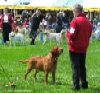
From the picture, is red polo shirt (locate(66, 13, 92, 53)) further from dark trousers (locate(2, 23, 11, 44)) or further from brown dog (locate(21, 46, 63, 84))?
dark trousers (locate(2, 23, 11, 44))

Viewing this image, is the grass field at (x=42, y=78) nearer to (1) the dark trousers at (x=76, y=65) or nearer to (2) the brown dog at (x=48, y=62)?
(1) the dark trousers at (x=76, y=65)

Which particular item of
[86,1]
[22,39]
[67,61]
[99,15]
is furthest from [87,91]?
[99,15]

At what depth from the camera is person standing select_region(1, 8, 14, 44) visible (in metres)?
26.8

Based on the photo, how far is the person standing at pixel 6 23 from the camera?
26.8m

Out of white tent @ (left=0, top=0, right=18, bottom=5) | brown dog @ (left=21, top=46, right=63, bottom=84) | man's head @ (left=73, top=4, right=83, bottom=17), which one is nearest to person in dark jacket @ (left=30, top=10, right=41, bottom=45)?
brown dog @ (left=21, top=46, right=63, bottom=84)

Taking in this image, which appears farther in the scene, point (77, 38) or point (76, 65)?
point (76, 65)

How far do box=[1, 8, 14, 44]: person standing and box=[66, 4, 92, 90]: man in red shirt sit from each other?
16.0m

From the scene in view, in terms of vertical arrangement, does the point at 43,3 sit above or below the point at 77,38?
below

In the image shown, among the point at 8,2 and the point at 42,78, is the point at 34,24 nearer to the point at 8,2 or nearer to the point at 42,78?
the point at 42,78

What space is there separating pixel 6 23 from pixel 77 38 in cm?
1642

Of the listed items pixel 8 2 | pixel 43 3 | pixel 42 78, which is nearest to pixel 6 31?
pixel 43 3

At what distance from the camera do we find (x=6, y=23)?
2700 cm

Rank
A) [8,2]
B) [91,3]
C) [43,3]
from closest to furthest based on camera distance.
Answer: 1. [91,3]
2. [43,3]
3. [8,2]

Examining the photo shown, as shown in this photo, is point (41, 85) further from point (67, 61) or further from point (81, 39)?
point (67, 61)
